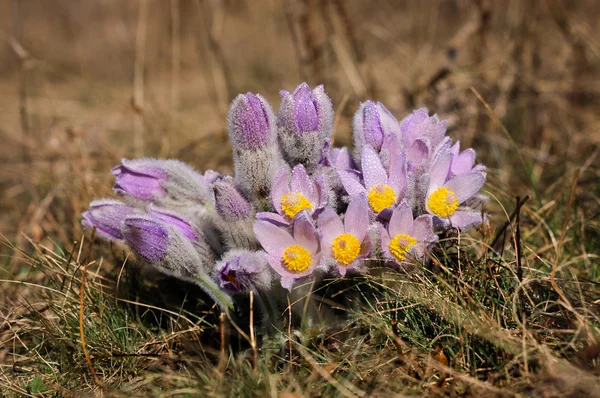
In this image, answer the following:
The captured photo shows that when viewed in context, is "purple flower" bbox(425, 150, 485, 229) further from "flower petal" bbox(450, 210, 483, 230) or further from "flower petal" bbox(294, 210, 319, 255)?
"flower petal" bbox(294, 210, 319, 255)

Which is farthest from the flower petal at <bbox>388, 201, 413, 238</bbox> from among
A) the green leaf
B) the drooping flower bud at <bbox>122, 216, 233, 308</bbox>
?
the green leaf

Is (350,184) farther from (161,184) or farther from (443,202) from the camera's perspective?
(161,184)

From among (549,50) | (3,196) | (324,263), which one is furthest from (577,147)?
(3,196)

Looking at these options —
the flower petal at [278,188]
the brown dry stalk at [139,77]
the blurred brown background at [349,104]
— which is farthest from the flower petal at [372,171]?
the brown dry stalk at [139,77]

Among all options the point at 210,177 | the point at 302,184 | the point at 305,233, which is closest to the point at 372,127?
the point at 302,184

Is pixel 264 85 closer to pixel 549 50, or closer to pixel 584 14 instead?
pixel 549 50

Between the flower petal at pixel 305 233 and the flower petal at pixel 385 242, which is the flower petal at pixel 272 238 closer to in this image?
the flower petal at pixel 305 233
